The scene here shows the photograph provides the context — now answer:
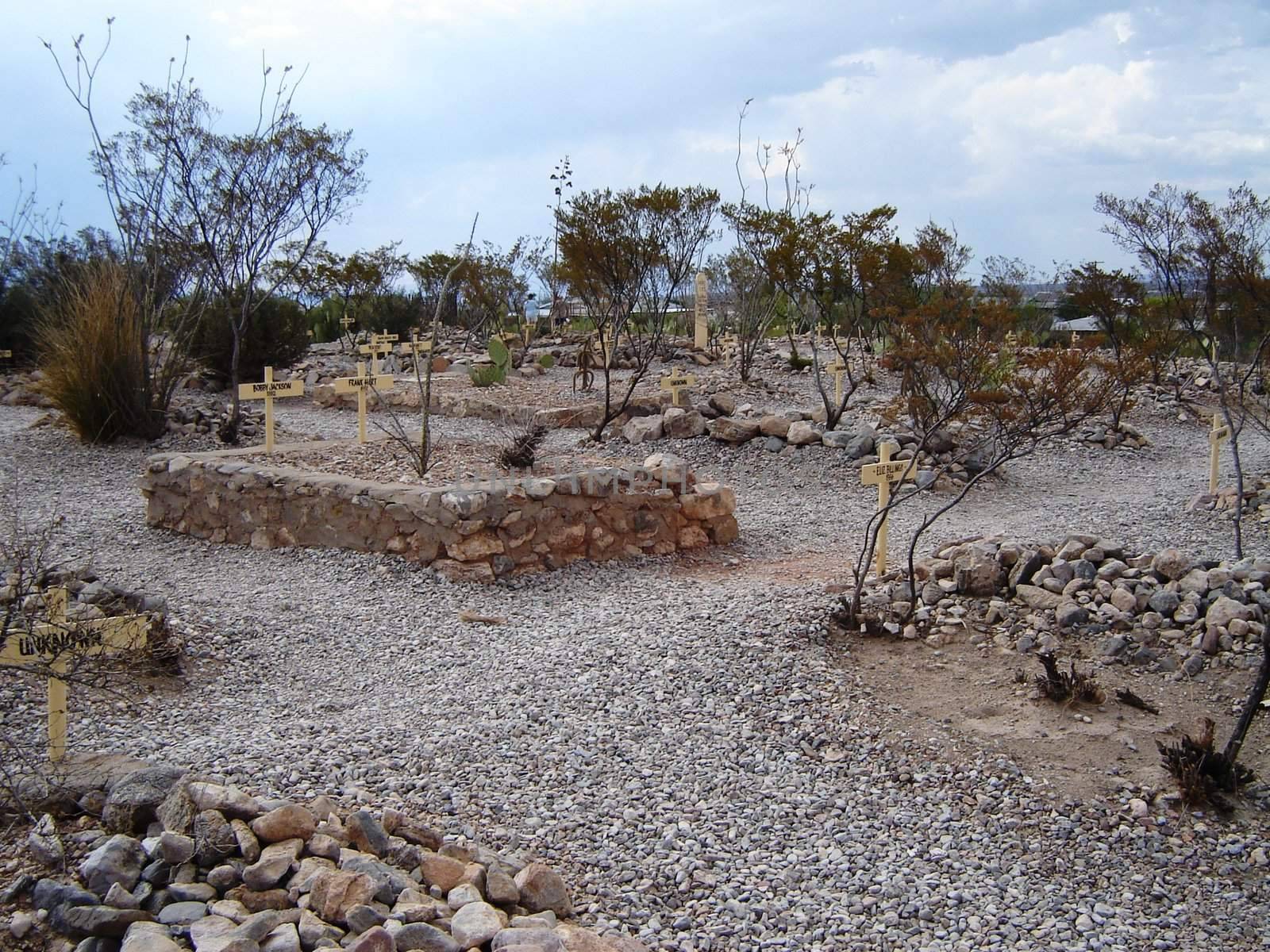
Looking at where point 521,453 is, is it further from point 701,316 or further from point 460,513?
point 701,316

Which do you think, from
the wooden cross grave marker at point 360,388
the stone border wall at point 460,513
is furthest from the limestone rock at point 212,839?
the wooden cross grave marker at point 360,388

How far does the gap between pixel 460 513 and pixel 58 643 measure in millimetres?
3153

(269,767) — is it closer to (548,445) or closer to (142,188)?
(548,445)

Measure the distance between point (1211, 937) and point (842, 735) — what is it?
1412mm

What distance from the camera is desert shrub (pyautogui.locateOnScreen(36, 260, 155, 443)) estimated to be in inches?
401

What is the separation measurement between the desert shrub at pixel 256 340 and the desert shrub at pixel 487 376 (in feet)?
9.56

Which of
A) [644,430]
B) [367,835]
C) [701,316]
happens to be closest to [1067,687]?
[367,835]

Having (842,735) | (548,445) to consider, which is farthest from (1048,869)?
(548,445)

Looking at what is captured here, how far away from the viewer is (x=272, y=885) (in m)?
2.55

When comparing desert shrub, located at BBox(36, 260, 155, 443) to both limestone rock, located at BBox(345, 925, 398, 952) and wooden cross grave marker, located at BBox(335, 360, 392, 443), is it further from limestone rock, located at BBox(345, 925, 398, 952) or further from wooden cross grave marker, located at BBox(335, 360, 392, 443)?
limestone rock, located at BBox(345, 925, 398, 952)

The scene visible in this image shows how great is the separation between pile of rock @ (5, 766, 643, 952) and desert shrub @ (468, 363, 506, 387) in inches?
496

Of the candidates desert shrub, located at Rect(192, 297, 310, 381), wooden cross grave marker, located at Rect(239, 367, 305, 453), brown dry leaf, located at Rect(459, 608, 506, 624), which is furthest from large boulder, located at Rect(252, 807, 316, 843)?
desert shrub, located at Rect(192, 297, 310, 381)

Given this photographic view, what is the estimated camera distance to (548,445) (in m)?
11.0

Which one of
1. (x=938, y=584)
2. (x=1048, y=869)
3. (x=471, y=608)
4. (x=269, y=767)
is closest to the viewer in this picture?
(x=1048, y=869)
